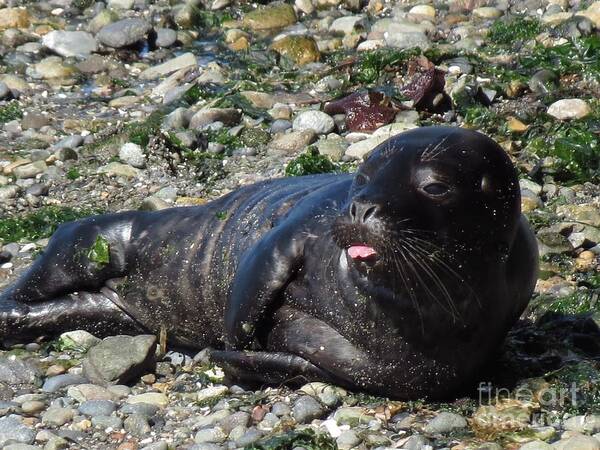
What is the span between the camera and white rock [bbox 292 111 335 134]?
36.8 ft

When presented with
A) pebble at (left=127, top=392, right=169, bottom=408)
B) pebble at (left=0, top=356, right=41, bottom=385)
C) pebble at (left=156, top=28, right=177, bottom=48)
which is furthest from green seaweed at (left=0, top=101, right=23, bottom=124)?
pebble at (left=127, top=392, right=169, bottom=408)

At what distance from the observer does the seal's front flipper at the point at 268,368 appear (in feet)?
21.1

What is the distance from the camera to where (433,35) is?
14.6 metres

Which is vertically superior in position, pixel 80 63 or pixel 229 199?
pixel 229 199

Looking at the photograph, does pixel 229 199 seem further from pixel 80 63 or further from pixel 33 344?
pixel 80 63

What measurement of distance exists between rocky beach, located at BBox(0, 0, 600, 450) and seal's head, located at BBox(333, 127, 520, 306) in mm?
751

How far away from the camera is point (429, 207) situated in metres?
5.79

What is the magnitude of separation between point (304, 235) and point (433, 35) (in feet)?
28.0

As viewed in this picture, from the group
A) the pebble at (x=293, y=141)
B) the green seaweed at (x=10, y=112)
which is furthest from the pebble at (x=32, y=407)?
the green seaweed at (x=10, y=112)

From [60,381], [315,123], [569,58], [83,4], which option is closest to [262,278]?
[60,381]

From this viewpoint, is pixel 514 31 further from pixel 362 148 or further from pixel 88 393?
pixel 88 393

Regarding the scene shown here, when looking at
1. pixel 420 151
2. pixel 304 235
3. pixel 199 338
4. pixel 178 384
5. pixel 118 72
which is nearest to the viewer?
pixel 420 151

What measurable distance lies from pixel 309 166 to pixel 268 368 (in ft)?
12.1

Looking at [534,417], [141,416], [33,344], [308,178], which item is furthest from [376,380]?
[33,344]
